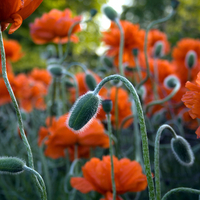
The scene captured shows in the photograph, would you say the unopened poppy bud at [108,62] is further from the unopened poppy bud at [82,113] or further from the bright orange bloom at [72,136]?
the unopened poppy bud at [82,113]

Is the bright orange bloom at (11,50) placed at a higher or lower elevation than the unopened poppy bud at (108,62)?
higher

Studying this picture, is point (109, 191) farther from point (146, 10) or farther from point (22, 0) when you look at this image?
point (146, 10)

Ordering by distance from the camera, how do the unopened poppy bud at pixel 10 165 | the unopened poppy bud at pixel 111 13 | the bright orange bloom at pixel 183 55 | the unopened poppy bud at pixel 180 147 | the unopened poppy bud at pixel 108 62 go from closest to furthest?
the unopened poppy bud at pixel 10 165 < the unopened poppy bud at pixel 180 147 < the unopened poppy bud at pixel 111 13 < the unopened poppy bud at pixel 108 62 < the bright orange bloom at pixel 183 55

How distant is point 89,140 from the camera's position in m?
0.83

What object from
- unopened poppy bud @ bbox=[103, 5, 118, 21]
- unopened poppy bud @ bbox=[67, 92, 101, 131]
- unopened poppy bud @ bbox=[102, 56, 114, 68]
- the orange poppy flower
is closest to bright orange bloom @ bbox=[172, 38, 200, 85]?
the orange poppy flower

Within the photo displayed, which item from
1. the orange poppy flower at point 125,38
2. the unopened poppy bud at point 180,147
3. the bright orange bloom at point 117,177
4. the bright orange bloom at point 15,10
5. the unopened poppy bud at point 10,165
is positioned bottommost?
the bright orange bloom at point 117,177

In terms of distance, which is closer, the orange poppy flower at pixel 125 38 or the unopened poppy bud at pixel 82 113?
the unopened poppy bud at pixel 82 113

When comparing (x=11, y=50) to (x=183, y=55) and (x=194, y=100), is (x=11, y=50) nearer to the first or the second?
(x=183, y=55)

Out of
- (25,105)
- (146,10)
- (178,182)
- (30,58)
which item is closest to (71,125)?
(178,182)

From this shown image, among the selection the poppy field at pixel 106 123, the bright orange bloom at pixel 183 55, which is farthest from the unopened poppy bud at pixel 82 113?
the bright orange bloom at pixel 183 55

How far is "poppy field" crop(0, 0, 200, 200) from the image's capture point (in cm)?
46

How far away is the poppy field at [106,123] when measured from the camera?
46cm

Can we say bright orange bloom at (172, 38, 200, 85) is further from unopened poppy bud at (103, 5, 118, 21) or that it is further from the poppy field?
unopened poppy bud at (103, 5, 118, 21)

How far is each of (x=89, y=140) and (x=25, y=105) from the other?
929mm
